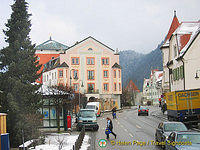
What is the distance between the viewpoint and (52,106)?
92.4ft

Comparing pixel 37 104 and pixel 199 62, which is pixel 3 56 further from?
pixel 199 62

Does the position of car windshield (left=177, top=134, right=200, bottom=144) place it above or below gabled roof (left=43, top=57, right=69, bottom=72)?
below

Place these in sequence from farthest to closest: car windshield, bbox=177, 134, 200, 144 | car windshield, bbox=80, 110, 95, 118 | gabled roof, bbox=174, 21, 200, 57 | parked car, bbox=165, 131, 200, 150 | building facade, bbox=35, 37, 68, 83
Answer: building facade, bbox=35, 37, 68, 83 → gabled roof, bbox=174, 21, 200, 57 → car windshield, bbox=80, 110, 95, 118 → car windshield, bbox=177, 134, 200, 144 → parked car, bbox=165, 131, 200, 150

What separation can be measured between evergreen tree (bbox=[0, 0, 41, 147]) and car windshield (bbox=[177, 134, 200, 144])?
29.0ft

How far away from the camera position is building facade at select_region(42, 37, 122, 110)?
7206 cm

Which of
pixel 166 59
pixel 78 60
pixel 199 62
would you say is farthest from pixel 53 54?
pixel 199 62

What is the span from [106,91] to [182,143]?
61461 mm

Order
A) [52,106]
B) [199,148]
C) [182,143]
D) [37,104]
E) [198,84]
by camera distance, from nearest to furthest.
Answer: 1. [199,148]
2. [182,143]
3. [37,104]
4. [52,106]
5. [198,84]

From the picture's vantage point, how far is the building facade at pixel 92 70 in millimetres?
72062

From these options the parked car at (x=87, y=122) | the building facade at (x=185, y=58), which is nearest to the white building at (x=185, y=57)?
the building facade at (x=185, y=58)

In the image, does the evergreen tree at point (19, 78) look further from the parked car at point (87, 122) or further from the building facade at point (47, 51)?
the building facade at point (47, 51)

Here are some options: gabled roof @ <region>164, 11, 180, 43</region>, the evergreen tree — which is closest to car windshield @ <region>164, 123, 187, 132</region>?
the evergreen tree

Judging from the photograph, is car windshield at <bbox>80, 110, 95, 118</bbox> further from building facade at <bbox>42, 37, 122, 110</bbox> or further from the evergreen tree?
building facade at <bbox>42, 37, 122, 110</bbox>

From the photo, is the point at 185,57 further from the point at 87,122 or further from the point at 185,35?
the point at 87,122
